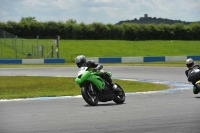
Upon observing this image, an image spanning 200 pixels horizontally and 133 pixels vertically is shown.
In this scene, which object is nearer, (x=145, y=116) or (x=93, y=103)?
(x=145, y=116)

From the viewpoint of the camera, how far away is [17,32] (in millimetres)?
57812

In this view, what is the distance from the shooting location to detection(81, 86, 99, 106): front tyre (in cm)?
1134

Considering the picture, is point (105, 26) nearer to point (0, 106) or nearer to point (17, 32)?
point (17, 32)

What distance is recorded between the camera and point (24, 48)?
44375 millimetres

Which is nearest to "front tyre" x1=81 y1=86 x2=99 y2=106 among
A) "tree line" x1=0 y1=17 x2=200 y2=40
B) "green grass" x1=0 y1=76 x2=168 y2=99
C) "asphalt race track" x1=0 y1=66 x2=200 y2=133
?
"asphalt race track" x1=0 y1=66 x2=200 y2=133

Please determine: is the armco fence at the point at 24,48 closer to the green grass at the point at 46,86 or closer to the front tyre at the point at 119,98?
the green grass at the point at 46,86

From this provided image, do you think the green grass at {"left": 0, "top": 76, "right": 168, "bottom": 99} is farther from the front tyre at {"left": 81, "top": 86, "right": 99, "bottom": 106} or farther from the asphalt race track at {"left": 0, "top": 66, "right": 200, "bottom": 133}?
the asphalt race track at {"left": 0, "top": 66, "right": 200, "bottom": 133}

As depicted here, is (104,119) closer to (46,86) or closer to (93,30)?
(46,86)

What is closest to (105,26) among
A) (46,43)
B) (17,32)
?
(17,32)

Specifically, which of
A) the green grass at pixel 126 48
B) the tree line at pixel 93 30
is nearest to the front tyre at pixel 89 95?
the green grass at pixel 126 48

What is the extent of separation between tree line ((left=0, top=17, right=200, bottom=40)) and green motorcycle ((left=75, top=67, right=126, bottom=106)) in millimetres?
46110

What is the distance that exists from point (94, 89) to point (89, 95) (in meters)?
0.27

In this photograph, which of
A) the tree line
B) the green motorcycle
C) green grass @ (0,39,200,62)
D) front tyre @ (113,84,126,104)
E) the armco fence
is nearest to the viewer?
the green motorcycle

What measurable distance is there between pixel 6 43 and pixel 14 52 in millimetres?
1572
